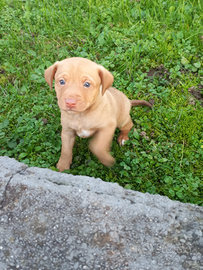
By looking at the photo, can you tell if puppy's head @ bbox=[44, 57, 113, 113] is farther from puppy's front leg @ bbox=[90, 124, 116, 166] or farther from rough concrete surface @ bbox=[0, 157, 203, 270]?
rough concrete surface @ bbox=[0, 157, 203, 270]

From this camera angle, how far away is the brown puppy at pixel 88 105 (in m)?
2.48

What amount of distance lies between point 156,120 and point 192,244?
7.25 feet

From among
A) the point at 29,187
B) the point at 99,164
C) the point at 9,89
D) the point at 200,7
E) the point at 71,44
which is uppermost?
the point at 200,7

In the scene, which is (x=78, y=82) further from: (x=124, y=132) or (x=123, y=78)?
(x=123, y=78)

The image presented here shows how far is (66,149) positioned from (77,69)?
3.67ft

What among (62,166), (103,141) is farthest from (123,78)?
(62,166)

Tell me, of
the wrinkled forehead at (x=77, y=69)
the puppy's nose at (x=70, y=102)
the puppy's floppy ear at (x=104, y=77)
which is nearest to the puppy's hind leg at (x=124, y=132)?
the puppy's floppy ear at (x=104, y=77)

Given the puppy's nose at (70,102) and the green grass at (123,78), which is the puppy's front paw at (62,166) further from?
the puppy's nose at (70,102)

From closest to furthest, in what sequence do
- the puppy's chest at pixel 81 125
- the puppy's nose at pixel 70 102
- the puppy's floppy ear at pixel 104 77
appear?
the puppy's nose at pixel 70 102 < the puppy's floppy ear at pixel 104 77 < the puppy's chest at pixel 81 125

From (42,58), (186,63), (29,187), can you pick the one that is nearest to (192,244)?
(29,187)

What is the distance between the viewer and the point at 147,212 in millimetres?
2045

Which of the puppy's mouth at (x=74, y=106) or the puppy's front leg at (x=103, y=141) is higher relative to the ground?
Answer: the puppy's mouth at (x=74, y=106)

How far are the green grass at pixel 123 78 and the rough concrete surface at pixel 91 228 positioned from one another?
1.04m

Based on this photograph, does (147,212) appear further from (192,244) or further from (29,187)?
(29,187)
